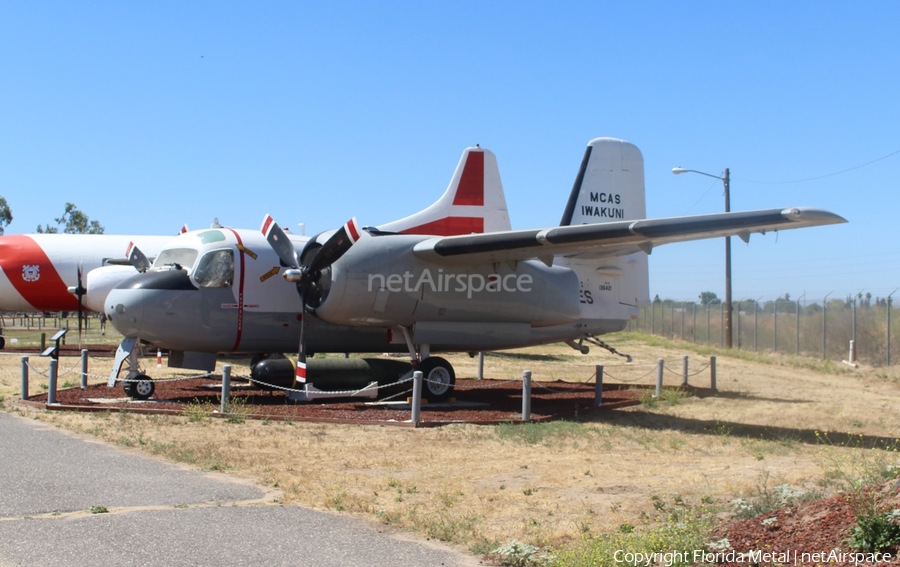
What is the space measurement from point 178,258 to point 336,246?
11.5 feet

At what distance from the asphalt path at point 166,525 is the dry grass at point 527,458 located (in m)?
0.46

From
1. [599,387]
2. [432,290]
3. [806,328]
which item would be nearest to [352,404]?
[432,290]

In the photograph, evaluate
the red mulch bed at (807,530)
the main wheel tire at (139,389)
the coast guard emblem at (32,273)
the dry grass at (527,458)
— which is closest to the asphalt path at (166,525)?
the dry grass at (527,458)

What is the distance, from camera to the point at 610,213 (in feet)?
69.9

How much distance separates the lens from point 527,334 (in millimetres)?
18703

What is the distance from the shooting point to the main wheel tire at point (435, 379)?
17500 mm

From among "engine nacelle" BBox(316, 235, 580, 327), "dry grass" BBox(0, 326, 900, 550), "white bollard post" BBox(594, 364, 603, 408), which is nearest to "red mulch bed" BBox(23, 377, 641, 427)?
"white bollard post" BBox(594, 364, 603, 408)

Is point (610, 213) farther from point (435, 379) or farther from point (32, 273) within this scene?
point (32, 273)

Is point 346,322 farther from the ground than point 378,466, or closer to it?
farther from the ground

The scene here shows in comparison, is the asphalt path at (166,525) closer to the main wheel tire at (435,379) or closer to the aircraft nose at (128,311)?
the aircraft nose at (128,311)

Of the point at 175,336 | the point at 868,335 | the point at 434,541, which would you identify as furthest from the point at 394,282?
the point at 868,335

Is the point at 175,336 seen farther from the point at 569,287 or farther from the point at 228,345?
the point at 569,287

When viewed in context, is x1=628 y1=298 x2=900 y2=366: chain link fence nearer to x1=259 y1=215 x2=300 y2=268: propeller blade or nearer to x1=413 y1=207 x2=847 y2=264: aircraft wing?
x1=413 y1=207 x2=847 y2=264: aircraft wing

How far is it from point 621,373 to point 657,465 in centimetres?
1738
